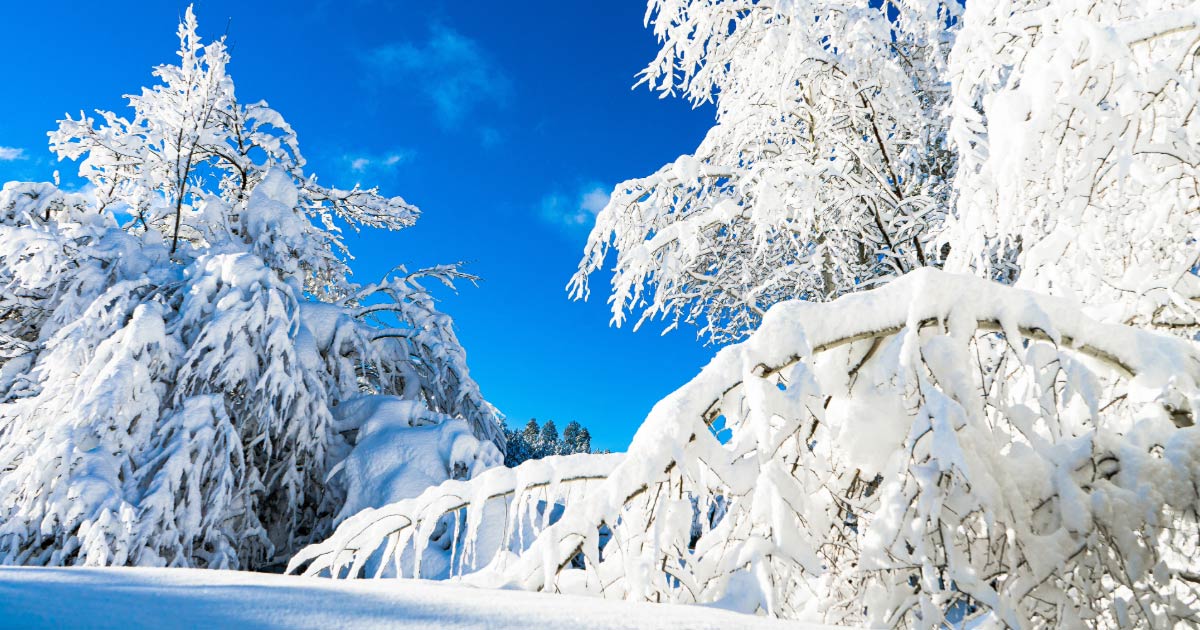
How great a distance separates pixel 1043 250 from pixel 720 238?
4.50m

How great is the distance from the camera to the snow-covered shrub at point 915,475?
1.55 meters

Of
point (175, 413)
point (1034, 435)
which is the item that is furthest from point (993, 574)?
point (175, 413)

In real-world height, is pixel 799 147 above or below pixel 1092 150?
above

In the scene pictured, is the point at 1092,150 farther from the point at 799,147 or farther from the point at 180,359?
the point at 180,359

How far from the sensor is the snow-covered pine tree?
15.1ft

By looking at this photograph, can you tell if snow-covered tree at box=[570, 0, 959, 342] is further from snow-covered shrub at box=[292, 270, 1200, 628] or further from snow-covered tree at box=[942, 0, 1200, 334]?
snow-covered shrub at box=[292, 270, 1200, 628]

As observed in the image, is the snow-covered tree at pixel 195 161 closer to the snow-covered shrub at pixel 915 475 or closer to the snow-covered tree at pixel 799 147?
the snow-covered tree at pixel 799 147

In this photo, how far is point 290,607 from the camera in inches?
41.4

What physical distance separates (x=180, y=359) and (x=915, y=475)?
546cm

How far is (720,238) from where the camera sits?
712cm

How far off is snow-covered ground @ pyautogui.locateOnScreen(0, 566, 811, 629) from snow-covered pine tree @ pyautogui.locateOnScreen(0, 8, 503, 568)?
157 inches

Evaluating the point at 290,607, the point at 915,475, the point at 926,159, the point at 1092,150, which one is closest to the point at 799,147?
the point at 926,159

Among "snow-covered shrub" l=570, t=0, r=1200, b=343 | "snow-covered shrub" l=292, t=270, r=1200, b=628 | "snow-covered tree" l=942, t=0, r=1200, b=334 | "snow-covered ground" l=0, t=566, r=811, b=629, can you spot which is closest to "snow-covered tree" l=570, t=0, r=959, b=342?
"snow-covered shrub" l=570, t=0, r=1200, b=343

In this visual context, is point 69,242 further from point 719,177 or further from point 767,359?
point 767,359
